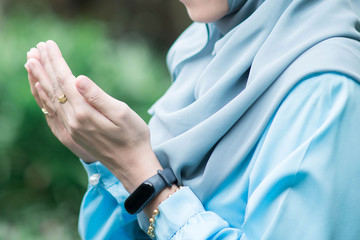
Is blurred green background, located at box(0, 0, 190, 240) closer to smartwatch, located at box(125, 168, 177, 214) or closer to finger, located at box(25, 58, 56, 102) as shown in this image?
finger, located at box(25, 58, 56, 102)

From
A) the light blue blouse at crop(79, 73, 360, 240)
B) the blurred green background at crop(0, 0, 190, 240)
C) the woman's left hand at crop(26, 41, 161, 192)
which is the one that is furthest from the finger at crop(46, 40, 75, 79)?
the blurred green background at crop(0, 0, 190, 240)

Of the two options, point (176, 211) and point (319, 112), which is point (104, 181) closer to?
point (176, 211)

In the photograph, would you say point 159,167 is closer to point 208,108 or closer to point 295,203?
point 208,108

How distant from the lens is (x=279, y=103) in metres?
0.96

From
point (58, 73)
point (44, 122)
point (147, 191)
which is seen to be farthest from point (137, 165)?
point (44, 122)

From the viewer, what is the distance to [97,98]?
105cm

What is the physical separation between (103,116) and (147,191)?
205 millimetres

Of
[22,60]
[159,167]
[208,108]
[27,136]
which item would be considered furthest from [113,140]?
[22,60]

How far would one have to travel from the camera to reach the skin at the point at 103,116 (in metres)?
1.07

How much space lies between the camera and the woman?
0.89 metres

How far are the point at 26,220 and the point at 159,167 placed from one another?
6.11ft

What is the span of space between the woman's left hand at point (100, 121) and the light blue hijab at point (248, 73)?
0.29 ft

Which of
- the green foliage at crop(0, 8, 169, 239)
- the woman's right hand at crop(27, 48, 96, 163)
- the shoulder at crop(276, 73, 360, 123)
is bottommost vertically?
the green foliage at crop(0, 8, 169, 239)

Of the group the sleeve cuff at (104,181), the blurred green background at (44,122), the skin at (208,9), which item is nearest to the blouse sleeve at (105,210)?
the sleeve cuff at (104,181)
